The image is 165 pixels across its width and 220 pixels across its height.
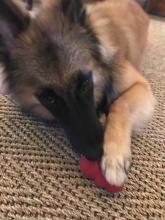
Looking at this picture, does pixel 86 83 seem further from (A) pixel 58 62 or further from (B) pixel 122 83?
(B) pixel 122 83

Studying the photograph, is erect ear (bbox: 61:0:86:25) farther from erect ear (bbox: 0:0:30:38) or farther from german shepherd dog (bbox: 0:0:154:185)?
erect ear (bbox: 0:0:30:38)

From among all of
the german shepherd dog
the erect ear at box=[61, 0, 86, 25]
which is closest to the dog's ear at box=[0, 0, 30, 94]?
→ the german shepherd dog

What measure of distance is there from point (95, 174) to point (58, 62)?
1.09 feet

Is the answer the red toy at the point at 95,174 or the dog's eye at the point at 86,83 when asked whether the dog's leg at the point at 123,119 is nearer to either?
the red toy at the point at 95,174

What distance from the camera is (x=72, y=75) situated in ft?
3.43

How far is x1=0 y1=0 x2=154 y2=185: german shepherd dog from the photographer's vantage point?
1.03 metres

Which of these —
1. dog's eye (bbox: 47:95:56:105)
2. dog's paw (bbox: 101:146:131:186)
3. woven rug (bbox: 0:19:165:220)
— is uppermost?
dog's eye (bbox: 47:95:56:105)

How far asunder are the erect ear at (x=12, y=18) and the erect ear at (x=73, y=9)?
0.12m

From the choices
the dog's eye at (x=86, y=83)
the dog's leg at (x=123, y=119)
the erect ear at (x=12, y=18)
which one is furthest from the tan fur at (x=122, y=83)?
the erect ear at (x=12, y=18)

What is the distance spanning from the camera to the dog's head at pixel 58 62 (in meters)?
1.03

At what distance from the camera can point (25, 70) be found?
43.9 inches

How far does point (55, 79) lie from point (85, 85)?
91 millimetres

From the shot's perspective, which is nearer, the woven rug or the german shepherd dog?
the woven rug

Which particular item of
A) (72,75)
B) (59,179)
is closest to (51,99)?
(72,75)
